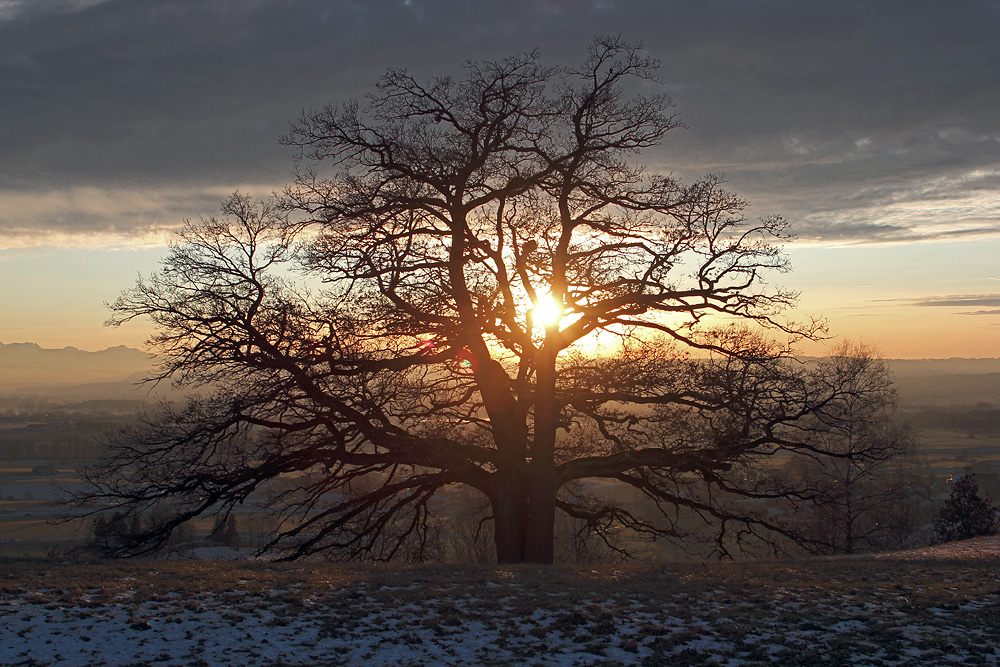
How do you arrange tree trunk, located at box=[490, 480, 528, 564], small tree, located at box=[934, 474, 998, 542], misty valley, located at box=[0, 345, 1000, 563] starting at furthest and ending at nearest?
small tree, located at box=[934, 474, 998, 542] → misty valley, located at box=[0, 345, 1000, 563] → tree trunk, located at box=[490, 480, 528, 564]

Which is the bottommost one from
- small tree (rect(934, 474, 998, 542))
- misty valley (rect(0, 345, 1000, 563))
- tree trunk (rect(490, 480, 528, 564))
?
misty valley (rect(0, 345, 1000, 563))

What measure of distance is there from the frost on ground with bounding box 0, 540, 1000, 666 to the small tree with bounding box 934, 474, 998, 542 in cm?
1569

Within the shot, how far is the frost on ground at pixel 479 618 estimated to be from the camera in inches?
271

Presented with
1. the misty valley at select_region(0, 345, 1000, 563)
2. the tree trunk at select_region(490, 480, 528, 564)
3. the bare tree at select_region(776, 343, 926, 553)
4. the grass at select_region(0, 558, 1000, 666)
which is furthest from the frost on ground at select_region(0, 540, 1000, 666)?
the bare tree at select_region(776, 343, 926, 553)

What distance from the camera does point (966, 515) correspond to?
2397 cm

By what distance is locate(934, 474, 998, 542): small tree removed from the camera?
23531 mm

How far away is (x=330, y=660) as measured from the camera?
6.72 metres

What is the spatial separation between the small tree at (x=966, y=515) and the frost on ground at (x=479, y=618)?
51.5 feet

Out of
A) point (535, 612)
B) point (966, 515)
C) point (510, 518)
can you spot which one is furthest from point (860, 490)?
point (535, 612)

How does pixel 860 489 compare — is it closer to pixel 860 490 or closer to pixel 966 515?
pixel 860 490

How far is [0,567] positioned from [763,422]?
13397 mm

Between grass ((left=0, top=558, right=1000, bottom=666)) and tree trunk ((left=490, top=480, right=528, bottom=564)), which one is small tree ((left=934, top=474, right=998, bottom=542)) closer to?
grass ((left=0, top=558, right=1000, bottom=666))

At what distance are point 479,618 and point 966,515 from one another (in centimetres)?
2280

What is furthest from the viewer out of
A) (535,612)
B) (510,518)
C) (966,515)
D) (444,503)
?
(444,503)
